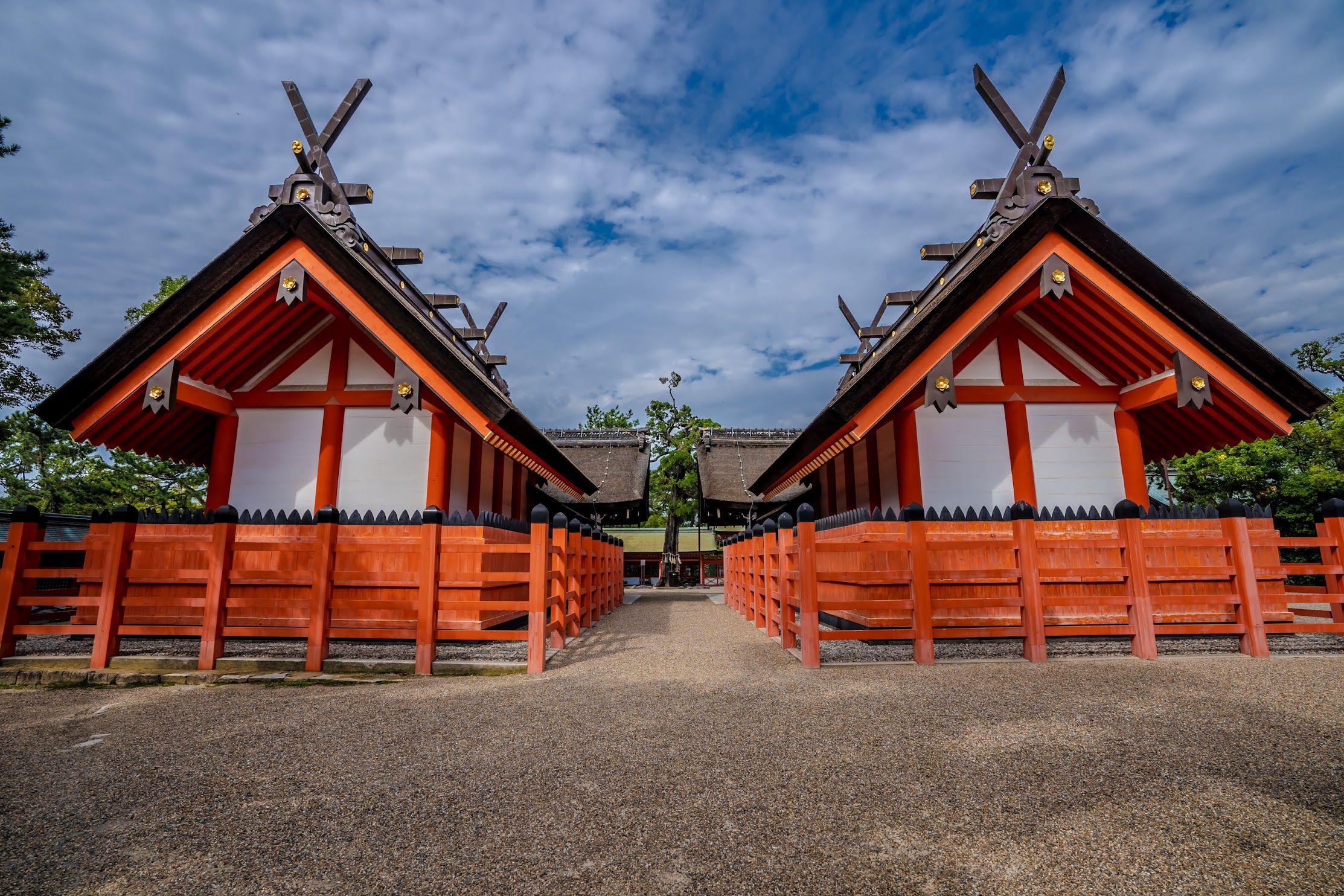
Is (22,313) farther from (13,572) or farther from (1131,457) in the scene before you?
(1131,457)

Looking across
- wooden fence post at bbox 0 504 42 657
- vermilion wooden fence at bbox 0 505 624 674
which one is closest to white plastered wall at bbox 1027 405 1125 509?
vermilion wooden fence at bbox 0 505 624 674

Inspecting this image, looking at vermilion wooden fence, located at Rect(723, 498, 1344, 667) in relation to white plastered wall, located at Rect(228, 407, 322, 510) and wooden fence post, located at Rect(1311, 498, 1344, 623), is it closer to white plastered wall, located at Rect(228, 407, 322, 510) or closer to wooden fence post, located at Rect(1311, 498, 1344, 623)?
wooden fence post, located at Rect(1311, 498, 1344, 623)

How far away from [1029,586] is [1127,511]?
1.17 metres

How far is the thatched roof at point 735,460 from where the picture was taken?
18.6 meters

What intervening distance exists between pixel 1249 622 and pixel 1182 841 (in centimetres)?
473

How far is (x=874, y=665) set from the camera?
5125mm

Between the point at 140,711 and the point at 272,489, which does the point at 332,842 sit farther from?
the point at 272,489

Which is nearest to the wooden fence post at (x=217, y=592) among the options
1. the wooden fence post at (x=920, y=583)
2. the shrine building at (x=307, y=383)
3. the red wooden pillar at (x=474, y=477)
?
the shrine building at (x=307, y=383)

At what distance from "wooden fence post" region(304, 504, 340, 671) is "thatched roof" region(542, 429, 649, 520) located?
10415 mm

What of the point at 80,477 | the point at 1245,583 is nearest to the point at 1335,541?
the point at 1245,583

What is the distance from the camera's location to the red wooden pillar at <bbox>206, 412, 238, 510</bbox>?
8.16m

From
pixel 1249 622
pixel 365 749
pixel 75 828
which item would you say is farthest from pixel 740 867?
pixel 1249 622

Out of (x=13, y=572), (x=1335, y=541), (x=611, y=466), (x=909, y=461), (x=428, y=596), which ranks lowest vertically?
(x=428, y=596)

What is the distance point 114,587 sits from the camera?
18.0ft
